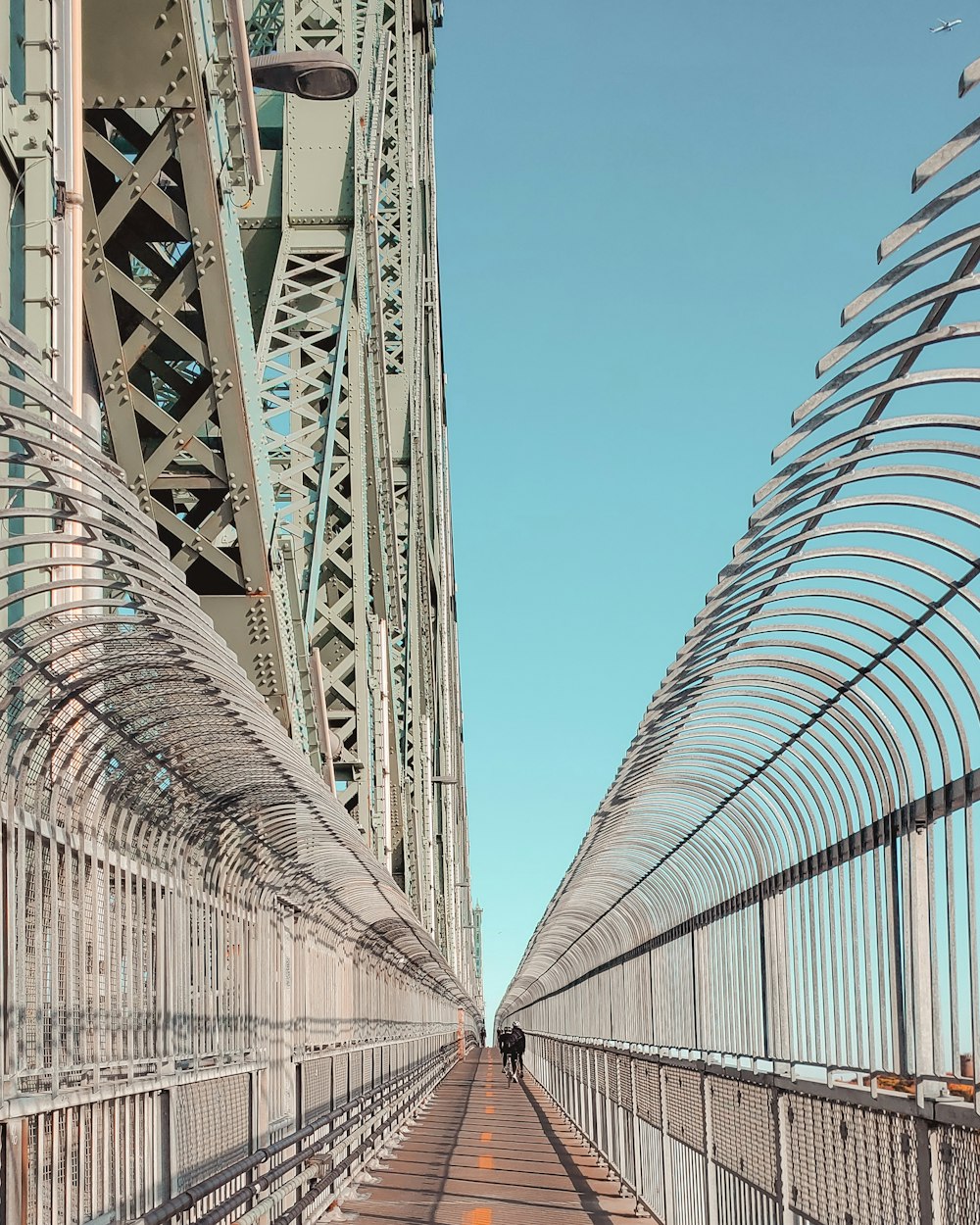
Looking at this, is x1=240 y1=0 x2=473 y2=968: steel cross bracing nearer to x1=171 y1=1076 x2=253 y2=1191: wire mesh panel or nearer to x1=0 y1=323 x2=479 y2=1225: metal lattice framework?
x1=0 y1=323 x2=479 y2=1225: metal lattice framework

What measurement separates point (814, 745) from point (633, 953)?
9.85 metres

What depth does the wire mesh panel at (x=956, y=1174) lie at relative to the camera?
21.0ft

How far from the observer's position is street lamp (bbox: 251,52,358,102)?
502 inches

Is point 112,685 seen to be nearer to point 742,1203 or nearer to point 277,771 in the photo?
point 277,771

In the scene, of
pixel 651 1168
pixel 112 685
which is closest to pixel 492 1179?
pixel 651 1168

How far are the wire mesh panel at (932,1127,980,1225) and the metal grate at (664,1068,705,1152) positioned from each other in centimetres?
552

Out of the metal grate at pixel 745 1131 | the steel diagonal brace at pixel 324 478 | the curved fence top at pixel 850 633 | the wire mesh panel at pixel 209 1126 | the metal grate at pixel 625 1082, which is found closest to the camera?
the curved fence top at pixel 850 633

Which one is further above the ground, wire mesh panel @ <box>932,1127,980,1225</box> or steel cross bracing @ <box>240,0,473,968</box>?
steel cross bracing @ <box>240,0,473,968</box>

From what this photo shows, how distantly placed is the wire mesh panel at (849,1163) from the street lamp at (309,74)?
7396 millimetres

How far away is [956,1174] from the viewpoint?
21.7 ft

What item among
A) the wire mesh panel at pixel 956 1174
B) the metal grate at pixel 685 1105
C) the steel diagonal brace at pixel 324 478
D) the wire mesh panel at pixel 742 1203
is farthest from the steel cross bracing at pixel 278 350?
the wire mesh panel at pixel 956 1174

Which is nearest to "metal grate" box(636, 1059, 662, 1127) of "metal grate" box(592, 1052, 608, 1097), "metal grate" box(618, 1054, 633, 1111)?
"metal grate" box(618, 1054, 633, 1111)

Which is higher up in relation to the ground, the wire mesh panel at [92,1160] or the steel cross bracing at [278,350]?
the steel cross bracing at [278,350]

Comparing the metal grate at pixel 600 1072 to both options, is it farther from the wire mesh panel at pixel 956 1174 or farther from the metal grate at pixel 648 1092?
the wire mesh panel at pixel 956 1174
